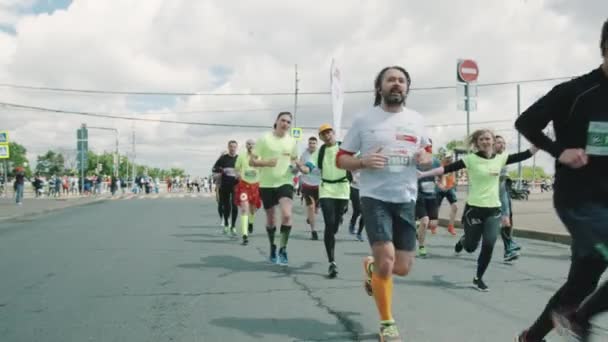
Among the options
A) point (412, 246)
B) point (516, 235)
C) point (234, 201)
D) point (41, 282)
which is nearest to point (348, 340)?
point (412, 246)

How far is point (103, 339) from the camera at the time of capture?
3.85 m

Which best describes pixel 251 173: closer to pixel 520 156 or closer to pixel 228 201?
pixel 228 201

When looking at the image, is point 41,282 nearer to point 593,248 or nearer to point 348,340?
point 348,340

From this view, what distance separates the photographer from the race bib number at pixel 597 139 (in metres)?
2.68

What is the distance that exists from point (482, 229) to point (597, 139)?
3381mm

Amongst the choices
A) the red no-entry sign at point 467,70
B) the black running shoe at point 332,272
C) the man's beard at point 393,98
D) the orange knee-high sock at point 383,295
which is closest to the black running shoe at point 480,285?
the black running shoe at point 332,272

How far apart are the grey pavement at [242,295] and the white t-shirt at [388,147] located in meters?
1.00

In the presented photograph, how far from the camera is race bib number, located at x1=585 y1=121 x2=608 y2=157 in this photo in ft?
8.79

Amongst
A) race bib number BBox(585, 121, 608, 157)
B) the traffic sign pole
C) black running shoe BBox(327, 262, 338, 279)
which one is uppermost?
the traffic sign pole

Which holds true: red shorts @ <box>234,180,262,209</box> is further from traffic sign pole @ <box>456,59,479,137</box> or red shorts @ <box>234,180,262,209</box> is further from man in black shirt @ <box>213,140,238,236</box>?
traffic sign pole @ <box>456,59,479,137</box>

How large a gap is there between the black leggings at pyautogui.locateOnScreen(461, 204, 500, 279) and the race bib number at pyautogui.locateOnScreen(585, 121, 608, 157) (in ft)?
9.86

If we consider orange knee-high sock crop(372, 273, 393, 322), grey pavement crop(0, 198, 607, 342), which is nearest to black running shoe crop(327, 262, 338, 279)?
grey pavement crop(0, 198, 607, 342)

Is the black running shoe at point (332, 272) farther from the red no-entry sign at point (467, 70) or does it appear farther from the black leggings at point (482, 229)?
the red no-entry sign at point (467, 70)

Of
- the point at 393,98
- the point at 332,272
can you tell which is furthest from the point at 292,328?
the point at 332,272
